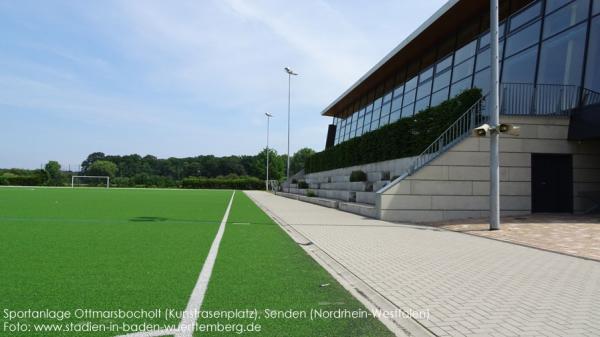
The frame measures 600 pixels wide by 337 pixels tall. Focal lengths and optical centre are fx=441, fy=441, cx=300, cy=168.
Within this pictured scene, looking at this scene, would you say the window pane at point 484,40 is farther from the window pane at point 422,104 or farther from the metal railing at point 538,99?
the window pane at point 422,104

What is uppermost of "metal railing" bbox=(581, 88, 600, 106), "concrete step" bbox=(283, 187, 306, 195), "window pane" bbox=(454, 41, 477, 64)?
"window pane" bbox=(454, 41, 477, 64)

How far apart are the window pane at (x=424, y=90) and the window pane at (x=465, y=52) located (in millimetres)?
2855

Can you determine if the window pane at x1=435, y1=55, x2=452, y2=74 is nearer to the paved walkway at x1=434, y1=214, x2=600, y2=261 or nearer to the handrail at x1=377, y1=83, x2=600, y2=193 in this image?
the handrail at x1=377, y1=83, x2=600, y2=193

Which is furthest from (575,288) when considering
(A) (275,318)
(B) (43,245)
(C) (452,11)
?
A: (C) (452,11)

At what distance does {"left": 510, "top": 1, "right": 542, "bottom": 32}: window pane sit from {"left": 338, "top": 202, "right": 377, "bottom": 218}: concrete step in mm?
10398

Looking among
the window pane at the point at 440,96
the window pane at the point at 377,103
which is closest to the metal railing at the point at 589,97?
the window pane at the point at 440,96

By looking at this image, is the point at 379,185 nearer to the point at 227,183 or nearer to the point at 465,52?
the point at 465,52

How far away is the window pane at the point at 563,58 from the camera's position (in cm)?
1650

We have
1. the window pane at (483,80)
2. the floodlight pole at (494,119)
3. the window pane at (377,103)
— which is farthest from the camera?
the window pane at (377,103)

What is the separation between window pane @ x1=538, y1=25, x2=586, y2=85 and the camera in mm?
16500

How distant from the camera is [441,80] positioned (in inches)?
974

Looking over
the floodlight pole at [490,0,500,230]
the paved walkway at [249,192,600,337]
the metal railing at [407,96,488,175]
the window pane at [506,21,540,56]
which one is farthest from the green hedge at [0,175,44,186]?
the floodlight pole at [490,0,500,230]

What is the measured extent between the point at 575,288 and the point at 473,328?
2.80 metres

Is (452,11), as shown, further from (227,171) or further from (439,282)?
(227,171)
